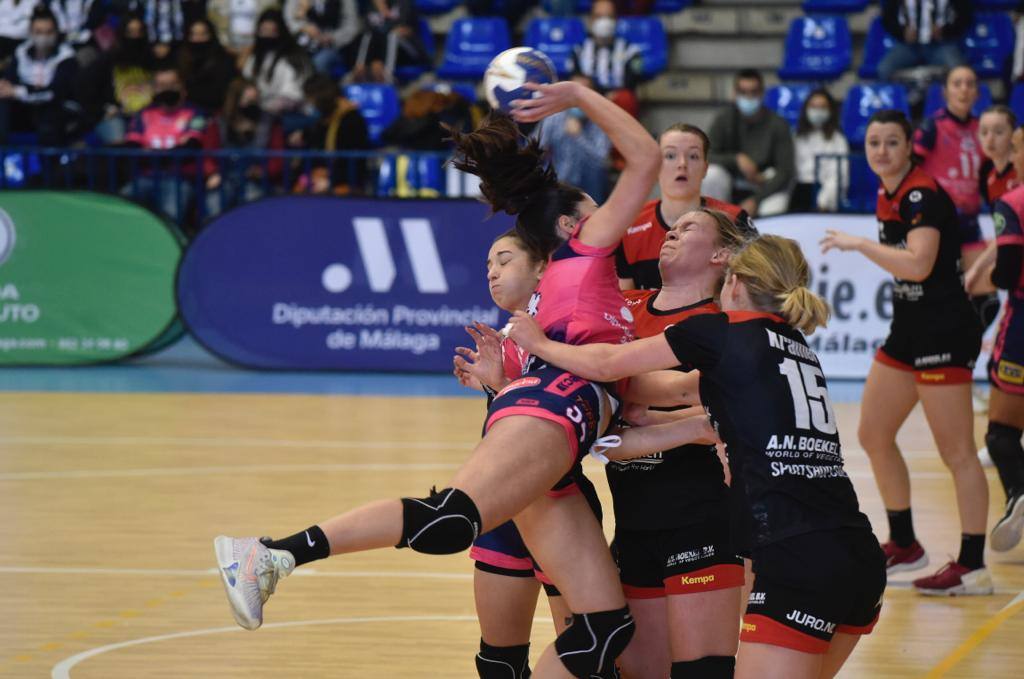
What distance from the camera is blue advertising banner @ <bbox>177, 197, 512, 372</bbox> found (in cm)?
1283

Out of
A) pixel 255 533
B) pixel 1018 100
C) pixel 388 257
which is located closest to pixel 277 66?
pixel 388 257

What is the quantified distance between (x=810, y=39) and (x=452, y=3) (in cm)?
404

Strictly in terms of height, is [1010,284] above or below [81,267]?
above

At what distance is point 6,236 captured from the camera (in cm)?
1320

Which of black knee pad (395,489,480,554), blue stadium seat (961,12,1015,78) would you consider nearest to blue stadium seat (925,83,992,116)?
blue stadium seat (961,12,1015,78)

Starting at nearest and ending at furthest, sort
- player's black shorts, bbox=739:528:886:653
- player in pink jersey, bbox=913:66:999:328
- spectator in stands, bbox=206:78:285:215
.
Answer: player's black shorts, bbox=739:528:886:653 → player in pink jersey, bbox=913:66:999:328 → spectator in stands, bbox=206:78:285:215

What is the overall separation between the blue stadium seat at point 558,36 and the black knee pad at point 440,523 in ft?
39.7

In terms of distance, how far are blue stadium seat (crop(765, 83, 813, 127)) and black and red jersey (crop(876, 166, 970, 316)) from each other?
27.7 ft

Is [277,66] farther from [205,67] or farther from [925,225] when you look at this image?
[925,225]

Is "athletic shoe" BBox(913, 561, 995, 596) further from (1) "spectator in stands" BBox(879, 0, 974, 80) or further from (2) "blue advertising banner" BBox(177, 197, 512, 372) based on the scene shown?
(1) "spectator in stands" BBox(879, 0, 974, 80)

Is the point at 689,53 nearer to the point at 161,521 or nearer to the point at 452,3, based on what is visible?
the point at 452,3

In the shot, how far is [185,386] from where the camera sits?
12.7m

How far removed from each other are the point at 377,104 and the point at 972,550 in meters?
10.0

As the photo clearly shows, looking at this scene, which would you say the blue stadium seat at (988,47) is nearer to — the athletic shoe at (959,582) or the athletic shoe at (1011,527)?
the athletic shoe at (1011,527)
